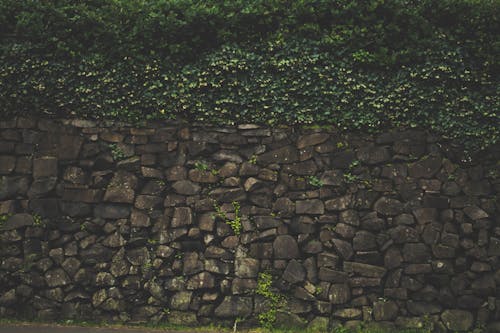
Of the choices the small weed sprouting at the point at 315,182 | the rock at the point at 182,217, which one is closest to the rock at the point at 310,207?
the small weed sprouting at the point at 315,182

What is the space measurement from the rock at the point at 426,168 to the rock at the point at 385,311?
175 cm

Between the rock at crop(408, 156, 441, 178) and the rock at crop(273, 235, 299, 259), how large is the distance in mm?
1853

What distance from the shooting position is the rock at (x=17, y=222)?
6680 millimetres

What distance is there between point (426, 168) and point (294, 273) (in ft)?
7.48

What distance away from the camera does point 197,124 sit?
22.5 feet

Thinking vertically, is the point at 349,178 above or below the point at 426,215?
above

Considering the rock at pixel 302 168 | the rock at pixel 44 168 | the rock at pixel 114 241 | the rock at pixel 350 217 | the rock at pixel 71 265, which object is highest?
the rock at pixel 302 168

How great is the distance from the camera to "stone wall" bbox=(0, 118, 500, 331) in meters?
6.51

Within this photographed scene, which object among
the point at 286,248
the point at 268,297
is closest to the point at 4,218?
the point at 268,297

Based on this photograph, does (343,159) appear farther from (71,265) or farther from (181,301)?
(71,265)

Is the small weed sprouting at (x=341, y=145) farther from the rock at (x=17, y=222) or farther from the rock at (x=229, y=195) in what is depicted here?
the rock at (x=17, y=222)

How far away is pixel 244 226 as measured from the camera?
6.64m

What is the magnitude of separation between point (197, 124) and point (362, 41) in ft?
8.26

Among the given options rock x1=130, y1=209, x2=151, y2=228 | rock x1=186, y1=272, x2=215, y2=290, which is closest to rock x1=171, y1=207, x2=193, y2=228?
rock x1=130, y1=209, x2=151, y2=228
